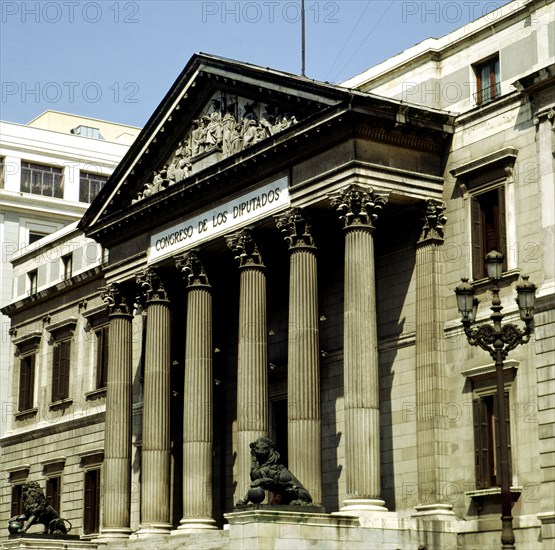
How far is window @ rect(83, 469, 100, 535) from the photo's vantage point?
171 feet

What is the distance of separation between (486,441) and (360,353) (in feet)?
13.2

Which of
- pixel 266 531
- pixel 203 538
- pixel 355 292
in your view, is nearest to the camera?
pixel 266 531

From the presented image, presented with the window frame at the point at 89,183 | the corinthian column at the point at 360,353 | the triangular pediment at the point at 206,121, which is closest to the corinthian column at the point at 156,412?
the triangular pediment at the point at 206,121

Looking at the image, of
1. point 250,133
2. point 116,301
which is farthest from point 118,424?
point 250,133

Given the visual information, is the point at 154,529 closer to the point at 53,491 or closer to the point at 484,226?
the point at 53,491

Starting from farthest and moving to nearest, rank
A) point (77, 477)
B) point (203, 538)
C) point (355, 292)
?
point (77, 477) → point (203, 538) → point (355, 292)

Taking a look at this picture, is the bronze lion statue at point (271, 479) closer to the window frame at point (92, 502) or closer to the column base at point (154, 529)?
the column base at point (154, 529)

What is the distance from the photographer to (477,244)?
36875mm

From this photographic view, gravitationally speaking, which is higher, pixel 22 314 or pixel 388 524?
pixel 22 314

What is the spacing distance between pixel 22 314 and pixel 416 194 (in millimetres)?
28280

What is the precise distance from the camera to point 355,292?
120ft

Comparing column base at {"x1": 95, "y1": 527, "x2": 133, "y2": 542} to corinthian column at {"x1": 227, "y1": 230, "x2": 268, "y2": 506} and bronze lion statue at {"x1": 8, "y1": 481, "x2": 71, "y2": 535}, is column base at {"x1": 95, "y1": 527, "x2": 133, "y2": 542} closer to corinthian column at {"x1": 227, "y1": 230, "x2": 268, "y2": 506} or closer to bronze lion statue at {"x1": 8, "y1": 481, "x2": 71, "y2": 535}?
bronze lion statue at {"x1": 8, "y1": 481, "x2": 71, "y2": 535}

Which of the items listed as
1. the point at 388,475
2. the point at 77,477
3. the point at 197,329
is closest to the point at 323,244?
the point at 197,329

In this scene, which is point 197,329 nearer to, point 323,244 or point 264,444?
point 323,244
